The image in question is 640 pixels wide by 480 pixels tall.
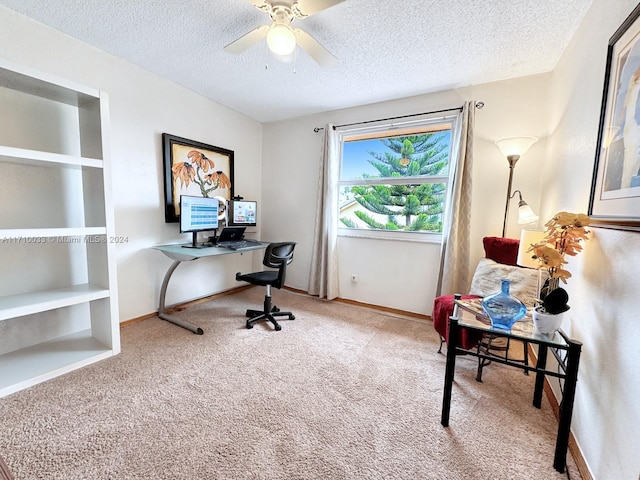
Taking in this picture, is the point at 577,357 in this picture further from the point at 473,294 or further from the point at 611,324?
the point at 473,294

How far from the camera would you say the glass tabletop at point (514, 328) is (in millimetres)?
1242

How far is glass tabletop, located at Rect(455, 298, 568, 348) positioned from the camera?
124 centimetres

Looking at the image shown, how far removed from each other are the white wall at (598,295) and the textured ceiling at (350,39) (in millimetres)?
404

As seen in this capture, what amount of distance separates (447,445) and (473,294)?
126cm

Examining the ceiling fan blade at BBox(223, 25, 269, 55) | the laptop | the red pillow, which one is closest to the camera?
the ceiling fan blade at BBox(223, 25, 269, 55)

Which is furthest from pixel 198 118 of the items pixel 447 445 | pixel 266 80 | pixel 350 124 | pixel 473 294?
pixel 447 445

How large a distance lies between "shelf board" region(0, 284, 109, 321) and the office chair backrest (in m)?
1.28

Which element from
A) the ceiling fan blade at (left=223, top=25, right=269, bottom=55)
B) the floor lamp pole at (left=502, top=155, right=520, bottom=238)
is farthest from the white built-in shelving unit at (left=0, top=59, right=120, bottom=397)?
the floor lamp pole at (left=502, top=155, right=520, bottom=238)

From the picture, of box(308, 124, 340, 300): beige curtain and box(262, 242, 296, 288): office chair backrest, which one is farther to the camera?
box(308, 124, 340, 300): beige curtain

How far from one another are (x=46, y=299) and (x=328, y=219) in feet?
8.56

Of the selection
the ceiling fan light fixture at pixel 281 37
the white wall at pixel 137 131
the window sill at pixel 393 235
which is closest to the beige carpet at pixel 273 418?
the white wall at pixel 137 131

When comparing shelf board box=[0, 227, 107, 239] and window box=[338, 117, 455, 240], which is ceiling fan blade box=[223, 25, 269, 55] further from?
window box=[338, 117, 455, 240]

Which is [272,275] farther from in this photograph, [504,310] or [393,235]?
[504,310]

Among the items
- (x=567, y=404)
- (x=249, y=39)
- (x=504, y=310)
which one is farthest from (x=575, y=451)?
(x=249, y=39)
